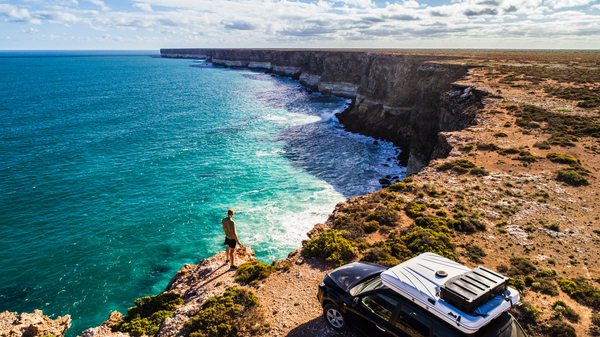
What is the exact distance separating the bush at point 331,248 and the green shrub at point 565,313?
696 centimetres

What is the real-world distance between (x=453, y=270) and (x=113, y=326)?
1311 centimetres

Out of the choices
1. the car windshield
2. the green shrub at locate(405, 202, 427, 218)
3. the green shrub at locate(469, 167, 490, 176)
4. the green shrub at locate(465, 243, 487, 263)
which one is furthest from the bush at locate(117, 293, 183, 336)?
the green shrub at locate(469, 167, 490, 176)

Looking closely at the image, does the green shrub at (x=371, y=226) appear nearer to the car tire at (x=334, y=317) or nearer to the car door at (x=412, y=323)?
the car tire at (x=334, y=317)

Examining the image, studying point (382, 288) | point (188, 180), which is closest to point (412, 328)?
point (382, 288)

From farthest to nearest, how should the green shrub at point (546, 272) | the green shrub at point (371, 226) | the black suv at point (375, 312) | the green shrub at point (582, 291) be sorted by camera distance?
1. the green shrub at point (371, 226)
2. the green shrub at point (546, 272)
3. the green shrub at point (582, 291)
4. the black suv at point (375, 312)

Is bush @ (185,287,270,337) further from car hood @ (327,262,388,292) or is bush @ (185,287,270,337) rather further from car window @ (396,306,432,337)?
car window @ (396,306,432,337)

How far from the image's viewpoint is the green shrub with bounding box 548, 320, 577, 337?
826 centimetres

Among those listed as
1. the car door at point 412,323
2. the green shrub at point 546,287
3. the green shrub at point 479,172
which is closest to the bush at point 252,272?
the car door at point 412,323

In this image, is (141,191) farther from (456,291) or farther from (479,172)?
(456,291)

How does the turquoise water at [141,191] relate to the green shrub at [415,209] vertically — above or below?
below

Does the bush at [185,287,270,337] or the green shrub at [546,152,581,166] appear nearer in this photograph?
the bush at [185,287,270,337]

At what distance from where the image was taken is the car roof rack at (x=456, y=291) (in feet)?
19.1

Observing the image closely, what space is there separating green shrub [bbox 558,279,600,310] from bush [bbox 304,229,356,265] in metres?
7.66

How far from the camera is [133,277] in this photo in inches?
760
